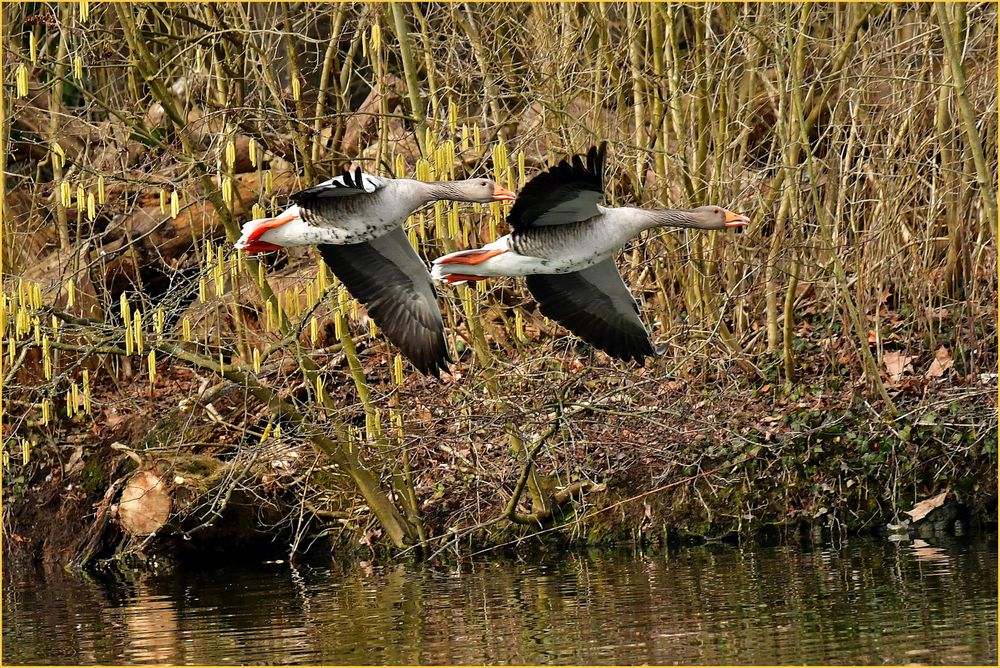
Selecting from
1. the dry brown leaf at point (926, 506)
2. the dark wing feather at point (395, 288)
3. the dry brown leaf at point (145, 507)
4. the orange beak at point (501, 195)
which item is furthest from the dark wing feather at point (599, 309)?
the dry brown leaf at point (145, 507)

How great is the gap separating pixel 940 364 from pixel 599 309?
15.3ft

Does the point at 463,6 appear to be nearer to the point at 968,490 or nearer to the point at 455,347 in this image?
the point at 455,347

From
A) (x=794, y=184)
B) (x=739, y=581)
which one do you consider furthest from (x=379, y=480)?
(x=794, y=184)

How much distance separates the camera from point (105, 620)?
36.0 feet

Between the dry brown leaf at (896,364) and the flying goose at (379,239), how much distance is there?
215 inches

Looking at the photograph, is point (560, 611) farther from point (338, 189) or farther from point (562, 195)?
point (338, 189)

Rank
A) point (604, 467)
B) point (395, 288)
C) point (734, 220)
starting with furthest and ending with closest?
point (604, 467) → point (395, 288) → point (734, 220)

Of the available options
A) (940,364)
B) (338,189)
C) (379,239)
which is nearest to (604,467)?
(940,364)

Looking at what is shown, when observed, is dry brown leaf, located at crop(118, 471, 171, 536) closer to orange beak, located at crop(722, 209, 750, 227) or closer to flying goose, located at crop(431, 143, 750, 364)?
flying goose, located at crop(431, 143, 750, 364)

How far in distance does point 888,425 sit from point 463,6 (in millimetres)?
6042

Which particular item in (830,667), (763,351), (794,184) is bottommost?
(830,667)

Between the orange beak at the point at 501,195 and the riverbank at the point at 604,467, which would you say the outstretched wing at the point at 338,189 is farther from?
the riverbank at the point at 604,467

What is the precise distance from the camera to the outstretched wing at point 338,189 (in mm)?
8664

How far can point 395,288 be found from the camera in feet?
35.5
